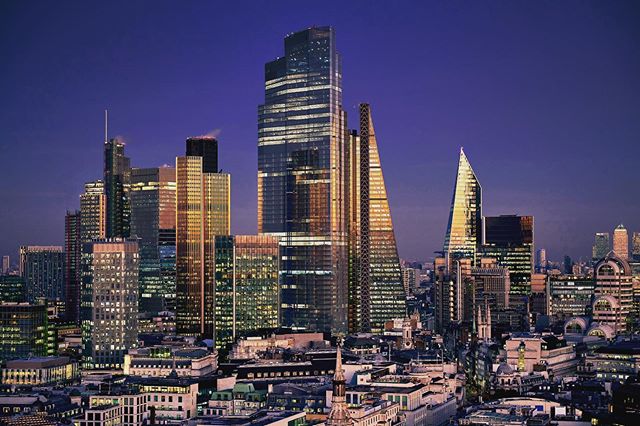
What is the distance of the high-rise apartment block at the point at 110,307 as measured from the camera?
16750 cm

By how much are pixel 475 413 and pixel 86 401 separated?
43237mm

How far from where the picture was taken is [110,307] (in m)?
169

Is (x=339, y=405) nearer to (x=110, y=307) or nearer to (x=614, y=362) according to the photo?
(x=614, y=362)

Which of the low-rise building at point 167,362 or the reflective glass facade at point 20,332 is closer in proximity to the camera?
the low-rise building at point 167,362

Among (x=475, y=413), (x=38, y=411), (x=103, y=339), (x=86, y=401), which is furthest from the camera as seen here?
(x=103, y=339)

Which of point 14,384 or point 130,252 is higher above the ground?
point 130,252

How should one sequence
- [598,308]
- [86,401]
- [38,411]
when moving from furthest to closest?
[598,308] → [86,401] → [38,411]

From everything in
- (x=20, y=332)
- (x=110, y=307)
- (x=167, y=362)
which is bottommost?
(x=167, y=362)

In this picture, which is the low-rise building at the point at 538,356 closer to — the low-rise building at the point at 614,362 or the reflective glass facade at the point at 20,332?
the low-rise building at the point at 614,362

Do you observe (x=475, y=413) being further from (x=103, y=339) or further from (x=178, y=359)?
(x=103, y=339)

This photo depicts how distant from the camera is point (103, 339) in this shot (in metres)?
168

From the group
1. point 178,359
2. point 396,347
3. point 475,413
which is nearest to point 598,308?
point 396,347

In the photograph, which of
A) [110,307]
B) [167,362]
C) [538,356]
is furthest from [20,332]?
[538,356]

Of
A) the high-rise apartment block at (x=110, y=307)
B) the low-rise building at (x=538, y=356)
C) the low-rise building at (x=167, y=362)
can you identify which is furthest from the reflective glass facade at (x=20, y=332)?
the low-rise building at (x=538, y=356)
